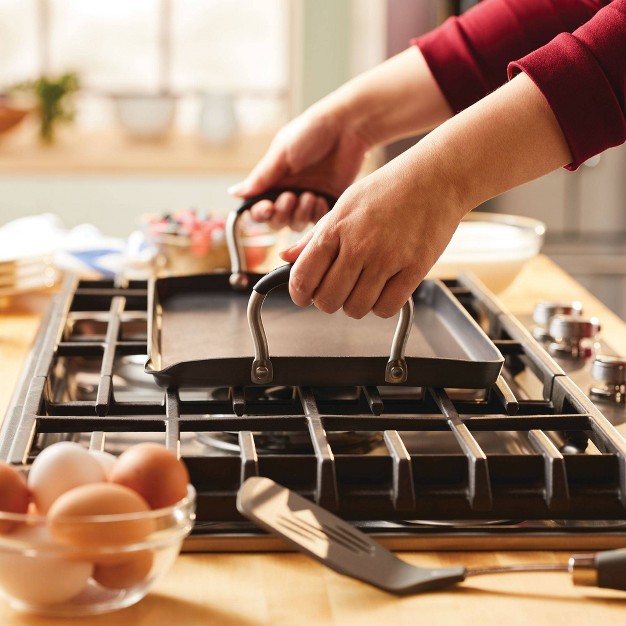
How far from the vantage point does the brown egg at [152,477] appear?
631 mm

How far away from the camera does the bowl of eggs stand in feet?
1.92

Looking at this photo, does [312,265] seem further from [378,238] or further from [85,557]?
[85,557]

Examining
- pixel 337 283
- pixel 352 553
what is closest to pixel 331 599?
pixel 352 553

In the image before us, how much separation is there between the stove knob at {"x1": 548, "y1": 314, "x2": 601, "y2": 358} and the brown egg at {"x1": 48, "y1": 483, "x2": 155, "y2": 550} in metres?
0.75

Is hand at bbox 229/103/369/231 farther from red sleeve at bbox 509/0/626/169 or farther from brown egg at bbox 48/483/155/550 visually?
brown egg at bbox 48/483/155/550

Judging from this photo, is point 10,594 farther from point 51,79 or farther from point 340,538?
point 51,79

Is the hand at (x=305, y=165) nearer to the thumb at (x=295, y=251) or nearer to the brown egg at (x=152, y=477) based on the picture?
the thumb at (x=295, y=251)

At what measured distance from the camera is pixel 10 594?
62cm

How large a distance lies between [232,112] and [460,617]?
12.2 feet

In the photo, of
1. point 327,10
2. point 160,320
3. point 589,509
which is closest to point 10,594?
point 589,509

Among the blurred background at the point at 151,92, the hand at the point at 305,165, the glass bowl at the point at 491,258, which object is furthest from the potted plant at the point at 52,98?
the hand at the point at 305,165

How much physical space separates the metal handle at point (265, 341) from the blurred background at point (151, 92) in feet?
9.40

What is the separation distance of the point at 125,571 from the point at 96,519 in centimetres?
5

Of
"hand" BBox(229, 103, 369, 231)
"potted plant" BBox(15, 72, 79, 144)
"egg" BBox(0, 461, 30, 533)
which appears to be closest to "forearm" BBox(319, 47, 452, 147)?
"hand" BBox(229, 103, 369, 231)
